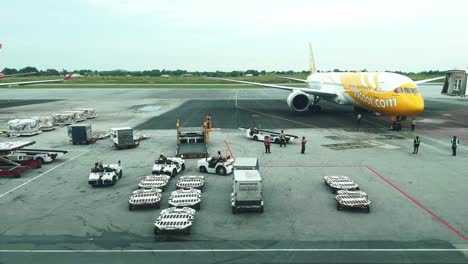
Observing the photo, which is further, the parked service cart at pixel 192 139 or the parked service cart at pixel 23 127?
the parked service cart at pixel 23 127

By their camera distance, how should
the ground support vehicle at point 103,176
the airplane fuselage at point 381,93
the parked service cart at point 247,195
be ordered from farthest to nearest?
the airplane fuselage at point 381,93, the ground support vehicle at point 103,176, the parked service cart at point 247,195

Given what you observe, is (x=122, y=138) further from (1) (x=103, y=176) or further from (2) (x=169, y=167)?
(1) (x=103, y=176)

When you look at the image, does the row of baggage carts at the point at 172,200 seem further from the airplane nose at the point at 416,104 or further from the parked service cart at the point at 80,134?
the airplane nose at the point at 416,104

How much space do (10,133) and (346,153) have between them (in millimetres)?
35823

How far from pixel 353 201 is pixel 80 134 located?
27.2 meters

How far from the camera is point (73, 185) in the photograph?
2305 cm

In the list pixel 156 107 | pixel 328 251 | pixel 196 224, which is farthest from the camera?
pixel 156 107

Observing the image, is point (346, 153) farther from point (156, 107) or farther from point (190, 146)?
point (156, 107)

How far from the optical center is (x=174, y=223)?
16000 mm

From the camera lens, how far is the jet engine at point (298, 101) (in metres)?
52.3

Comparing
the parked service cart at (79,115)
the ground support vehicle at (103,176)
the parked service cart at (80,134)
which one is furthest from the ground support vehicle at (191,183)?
the parked service cart at (79,115)

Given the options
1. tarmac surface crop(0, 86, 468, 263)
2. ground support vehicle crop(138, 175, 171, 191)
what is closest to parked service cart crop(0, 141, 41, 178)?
tarmac surface crop(0, 86, 468, 263)

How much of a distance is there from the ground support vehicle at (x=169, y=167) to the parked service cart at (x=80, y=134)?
13066mm

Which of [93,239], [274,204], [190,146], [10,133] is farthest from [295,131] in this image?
[10,133]
